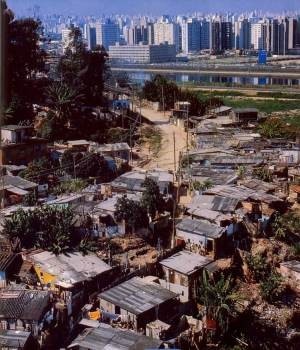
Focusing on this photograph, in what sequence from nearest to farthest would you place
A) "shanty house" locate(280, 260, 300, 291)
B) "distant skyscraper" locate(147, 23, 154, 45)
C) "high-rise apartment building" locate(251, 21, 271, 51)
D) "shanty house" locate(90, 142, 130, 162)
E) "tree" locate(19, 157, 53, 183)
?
"shanty house" locate(280, 260, 300, 291), "tree" locate(19, 157, 53, 183), "shanty house" locate(90, 142, 130, 162), "high-rise apartment building" locate(251, 21, 271, 51), "distant skyscraper" locate(147, 23, 154, 45)

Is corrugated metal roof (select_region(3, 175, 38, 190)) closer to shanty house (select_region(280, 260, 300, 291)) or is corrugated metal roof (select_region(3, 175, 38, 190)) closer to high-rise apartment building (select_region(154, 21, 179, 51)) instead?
shanty house (select_region(280, 260, 300, 291))

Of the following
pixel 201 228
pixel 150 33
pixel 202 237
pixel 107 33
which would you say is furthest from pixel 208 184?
pixel 150 33

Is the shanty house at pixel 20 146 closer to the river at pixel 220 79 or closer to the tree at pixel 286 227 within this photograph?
the tree at pixel 286 227

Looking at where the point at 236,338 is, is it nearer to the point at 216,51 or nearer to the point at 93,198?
the point at 93,198

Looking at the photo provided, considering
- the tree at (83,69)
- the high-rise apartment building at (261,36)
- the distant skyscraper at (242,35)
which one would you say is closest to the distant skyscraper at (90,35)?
the distant skyscraper at (242,35)

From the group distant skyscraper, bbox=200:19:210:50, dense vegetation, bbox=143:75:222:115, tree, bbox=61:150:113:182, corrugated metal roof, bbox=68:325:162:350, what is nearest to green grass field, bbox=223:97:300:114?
dense vegetation, bbox=143:75:222:115
